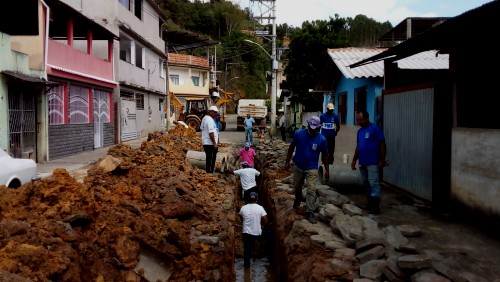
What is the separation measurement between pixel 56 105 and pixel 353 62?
33.8 ft

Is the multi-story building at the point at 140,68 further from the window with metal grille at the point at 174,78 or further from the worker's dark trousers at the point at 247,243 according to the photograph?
the window with metal grille at the point at 174,78

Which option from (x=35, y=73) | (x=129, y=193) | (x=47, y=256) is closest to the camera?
(x=47, y=256)

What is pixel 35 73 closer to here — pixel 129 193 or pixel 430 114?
pixel 129 193

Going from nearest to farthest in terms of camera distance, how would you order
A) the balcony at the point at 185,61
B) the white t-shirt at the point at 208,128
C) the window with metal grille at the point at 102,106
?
the white t-shirt at the point at 208,128 < the window with metal grille at the point at 102,106 < the balcony at the point at 185,61

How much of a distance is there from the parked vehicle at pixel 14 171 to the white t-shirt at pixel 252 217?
3842 millimetres

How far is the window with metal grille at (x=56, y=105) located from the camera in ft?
48.3

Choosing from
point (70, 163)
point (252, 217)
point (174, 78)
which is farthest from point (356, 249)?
point (174, 78)

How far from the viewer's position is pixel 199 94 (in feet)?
164

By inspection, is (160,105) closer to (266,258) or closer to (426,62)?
(426,62)

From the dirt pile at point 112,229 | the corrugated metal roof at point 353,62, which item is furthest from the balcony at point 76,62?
the corrugated metal roof at point 353,62

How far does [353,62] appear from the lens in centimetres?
1518

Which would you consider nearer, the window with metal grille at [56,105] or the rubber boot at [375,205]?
the rubber boot at [375,205]

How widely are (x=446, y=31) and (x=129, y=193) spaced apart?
568 cm

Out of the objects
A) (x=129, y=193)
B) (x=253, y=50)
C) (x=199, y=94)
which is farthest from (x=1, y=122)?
(x=253, y=50)
